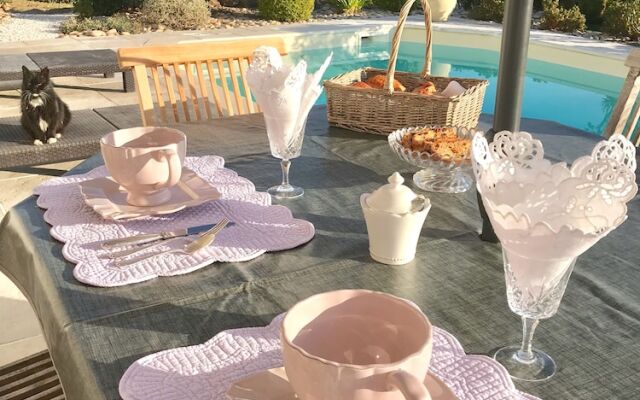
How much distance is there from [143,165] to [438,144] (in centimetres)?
63

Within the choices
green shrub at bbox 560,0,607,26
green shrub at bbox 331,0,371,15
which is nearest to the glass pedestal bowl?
green shrub at bbox 560,0,607,26

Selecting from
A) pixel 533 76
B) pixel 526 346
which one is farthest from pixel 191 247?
pixel 533 76

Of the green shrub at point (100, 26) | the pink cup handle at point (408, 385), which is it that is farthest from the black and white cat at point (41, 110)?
the green shrub at point (100, 26)

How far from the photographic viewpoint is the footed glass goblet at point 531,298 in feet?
2.33

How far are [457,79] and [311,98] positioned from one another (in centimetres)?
81

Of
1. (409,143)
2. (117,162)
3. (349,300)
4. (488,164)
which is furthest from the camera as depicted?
(409,143)

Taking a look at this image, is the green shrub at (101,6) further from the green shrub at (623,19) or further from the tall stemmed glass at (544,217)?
the tall stemmed glass at (544,217)

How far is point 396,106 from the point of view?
1721 millimetres

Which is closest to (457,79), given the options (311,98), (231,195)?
(311,98)

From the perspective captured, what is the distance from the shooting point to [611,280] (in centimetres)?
99

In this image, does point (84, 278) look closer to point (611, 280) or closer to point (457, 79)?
point (611, 280)

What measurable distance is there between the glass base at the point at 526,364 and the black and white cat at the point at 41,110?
266cm

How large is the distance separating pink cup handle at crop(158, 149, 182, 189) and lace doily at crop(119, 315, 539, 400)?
1.43 feet

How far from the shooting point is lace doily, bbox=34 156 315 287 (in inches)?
38.9
